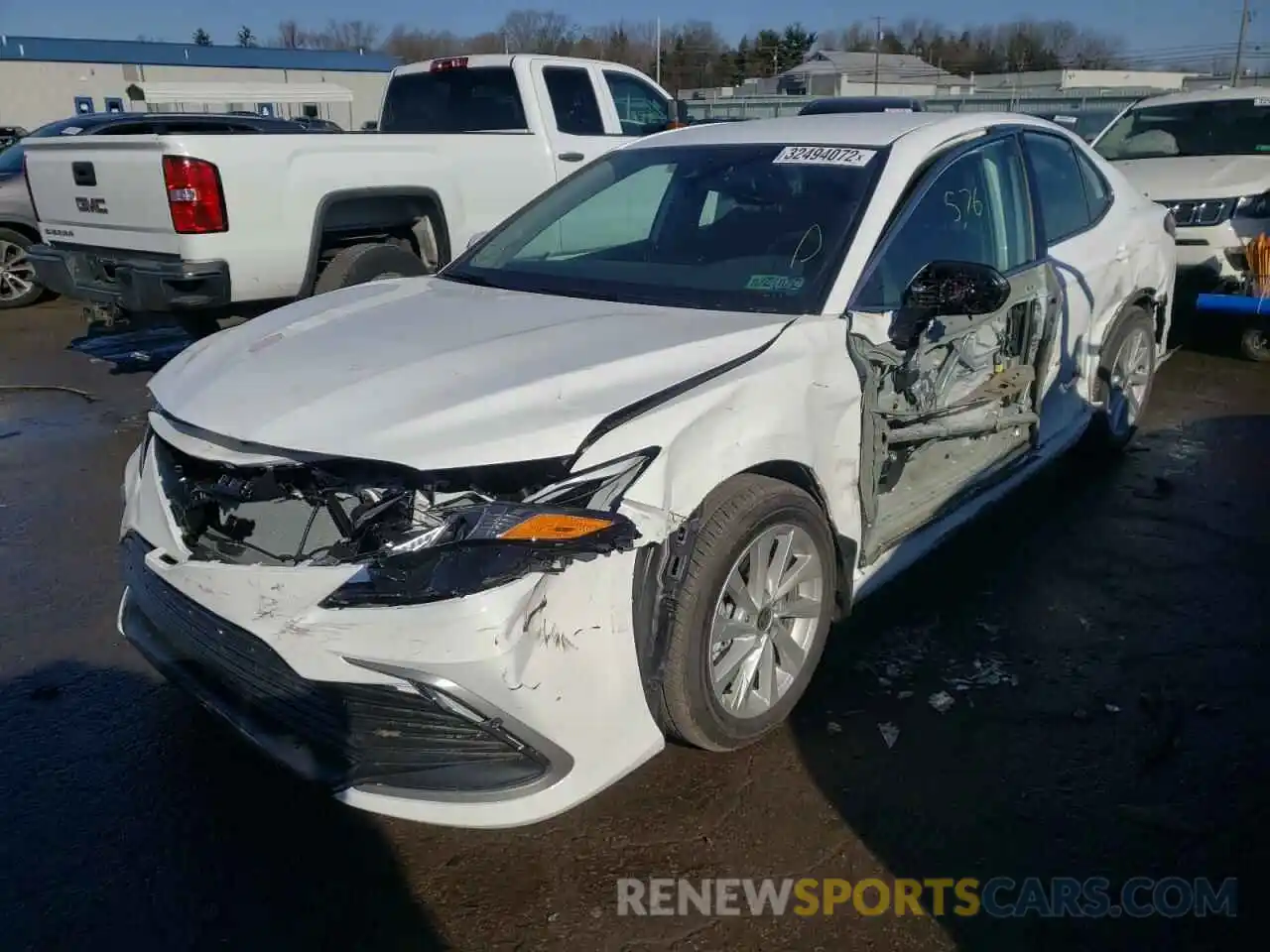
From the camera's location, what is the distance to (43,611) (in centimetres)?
395

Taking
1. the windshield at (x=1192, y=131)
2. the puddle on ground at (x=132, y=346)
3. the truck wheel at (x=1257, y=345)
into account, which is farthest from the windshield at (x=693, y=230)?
the windshield at (x=1192, y=131)

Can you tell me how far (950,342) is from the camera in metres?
3.61

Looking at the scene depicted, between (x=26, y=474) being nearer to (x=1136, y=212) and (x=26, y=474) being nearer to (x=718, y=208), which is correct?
(x=718, y=208)

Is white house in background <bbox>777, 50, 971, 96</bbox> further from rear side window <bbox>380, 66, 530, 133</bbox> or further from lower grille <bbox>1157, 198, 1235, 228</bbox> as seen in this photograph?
rear side window <bbox>380, 66, 530, 133</bbox>

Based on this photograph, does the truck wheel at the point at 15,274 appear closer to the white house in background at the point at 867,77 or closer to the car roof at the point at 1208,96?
the car roof at the point at 1208,96

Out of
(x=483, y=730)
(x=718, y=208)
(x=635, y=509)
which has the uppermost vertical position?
(x=718, y=208)

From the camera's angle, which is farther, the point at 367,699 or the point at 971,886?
the point at 971,886

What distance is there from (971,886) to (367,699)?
1.52m

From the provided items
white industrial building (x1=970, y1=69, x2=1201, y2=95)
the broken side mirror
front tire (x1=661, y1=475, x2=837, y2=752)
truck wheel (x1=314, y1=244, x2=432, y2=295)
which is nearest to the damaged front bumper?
front tire (x1=661, y1=475, x2=837, y2=752)

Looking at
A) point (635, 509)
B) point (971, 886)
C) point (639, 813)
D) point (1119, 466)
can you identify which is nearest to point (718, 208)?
point (635, 509)

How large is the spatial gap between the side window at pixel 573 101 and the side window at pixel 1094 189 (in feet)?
13.6

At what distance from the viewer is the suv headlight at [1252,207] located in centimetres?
766

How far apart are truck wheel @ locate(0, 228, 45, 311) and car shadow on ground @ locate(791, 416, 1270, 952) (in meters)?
9.33

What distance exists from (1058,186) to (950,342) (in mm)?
1507
